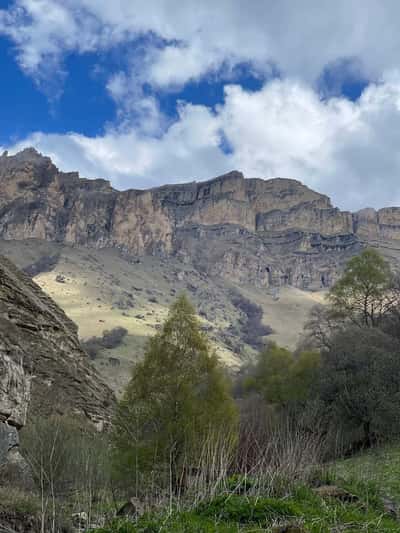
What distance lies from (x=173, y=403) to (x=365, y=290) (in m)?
22.1

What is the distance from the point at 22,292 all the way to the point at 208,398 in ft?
39.8

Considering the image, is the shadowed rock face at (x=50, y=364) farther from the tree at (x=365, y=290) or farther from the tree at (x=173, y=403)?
the tree at (x=365, y=290)

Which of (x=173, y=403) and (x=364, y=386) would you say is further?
(x=364, y=386)

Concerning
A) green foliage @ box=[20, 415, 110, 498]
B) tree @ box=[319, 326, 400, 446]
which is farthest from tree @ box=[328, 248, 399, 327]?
green foliage @ box=[20, 415, 110, 498]

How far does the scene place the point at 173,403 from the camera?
626 inches

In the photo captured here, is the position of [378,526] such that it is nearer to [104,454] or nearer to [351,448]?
[104,454]

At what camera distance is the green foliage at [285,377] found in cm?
3020

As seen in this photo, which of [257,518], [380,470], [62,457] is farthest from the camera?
[380,470]

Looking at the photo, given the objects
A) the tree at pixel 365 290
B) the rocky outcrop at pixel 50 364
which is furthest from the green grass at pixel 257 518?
Answer: the tree at pixel 365 290

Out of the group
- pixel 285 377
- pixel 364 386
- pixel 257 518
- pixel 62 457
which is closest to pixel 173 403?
pixel 62 457

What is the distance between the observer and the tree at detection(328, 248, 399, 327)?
33062 mm

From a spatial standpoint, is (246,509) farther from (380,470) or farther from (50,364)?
(50,364)

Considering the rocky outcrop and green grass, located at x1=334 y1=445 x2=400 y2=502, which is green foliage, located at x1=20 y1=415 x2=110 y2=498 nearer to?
the rocky outcrop

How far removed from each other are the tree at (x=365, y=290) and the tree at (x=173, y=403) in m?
19.5
